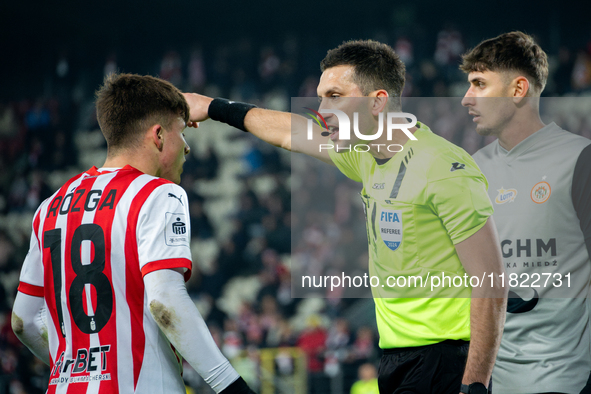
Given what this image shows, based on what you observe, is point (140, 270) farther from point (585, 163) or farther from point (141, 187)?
point (585, 163)

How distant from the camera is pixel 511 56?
2.89 m

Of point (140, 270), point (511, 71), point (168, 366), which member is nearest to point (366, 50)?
point (511, 71)

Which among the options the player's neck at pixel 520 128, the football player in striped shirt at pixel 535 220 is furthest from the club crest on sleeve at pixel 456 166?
the player's neck at pixel 520 128

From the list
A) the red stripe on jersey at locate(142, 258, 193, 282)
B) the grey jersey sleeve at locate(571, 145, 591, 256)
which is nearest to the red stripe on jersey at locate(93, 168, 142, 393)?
the red stripe on jersey at locate(142, 258, 193, 282)

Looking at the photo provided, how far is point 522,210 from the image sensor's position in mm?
2900

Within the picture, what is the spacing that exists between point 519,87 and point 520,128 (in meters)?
0.24

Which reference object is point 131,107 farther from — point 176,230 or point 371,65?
point 371,65

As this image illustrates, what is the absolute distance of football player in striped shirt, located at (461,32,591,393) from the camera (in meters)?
2.72

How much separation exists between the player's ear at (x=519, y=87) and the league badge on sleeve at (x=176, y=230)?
1.87 metres

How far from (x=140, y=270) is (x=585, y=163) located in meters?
2.19

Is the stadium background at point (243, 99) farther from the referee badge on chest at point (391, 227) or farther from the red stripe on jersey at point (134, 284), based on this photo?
the red stripe on jersey at point (134, 284)

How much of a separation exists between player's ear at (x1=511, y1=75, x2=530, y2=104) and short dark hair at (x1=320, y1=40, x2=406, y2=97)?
604mm

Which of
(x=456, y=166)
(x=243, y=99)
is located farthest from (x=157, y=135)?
(x=243, y=99)

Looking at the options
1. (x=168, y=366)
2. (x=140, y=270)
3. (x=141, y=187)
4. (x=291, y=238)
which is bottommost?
(x=291, y=238)
